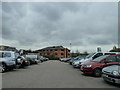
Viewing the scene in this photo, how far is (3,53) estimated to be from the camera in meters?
12.6

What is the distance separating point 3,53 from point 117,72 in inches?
395

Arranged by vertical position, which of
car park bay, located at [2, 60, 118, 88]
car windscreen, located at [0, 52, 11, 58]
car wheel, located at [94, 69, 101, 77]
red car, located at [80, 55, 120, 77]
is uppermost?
car windscreen, located at [0, 52, 11, 58]

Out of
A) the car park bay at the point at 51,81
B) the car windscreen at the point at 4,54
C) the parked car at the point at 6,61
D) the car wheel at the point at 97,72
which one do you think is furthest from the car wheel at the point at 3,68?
the car wheel at the point at 97,72

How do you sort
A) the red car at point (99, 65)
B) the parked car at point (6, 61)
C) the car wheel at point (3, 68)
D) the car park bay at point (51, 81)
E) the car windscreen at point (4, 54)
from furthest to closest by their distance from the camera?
the car windscreen at point (4, 54), the parked car at point (6, 61), the car wheel at point (3, 68), the red car at point (99, 65), the car park bay at point (51, 81)

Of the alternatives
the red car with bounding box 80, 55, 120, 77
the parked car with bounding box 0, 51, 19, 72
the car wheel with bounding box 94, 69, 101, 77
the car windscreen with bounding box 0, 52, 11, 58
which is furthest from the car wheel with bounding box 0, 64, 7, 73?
the car wheel with bounding box 94, 69, 101, 77

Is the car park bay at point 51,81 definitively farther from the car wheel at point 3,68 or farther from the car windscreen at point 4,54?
the car windscreen at point 4,54

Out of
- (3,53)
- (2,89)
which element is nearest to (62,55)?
(3,53)

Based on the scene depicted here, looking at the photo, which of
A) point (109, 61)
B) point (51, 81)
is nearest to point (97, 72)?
point (109, 61)

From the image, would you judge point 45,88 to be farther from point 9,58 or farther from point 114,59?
point 9,58

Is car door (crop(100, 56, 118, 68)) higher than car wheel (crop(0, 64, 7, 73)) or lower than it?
higher

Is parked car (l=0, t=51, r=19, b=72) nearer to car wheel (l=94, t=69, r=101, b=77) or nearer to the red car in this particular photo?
the red car

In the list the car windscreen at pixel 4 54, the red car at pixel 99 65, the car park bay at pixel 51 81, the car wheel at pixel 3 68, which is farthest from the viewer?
the car windscreen at pixel 4 54

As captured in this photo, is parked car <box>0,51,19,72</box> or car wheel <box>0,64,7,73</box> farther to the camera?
parked car <box>0,51,19,72</box>

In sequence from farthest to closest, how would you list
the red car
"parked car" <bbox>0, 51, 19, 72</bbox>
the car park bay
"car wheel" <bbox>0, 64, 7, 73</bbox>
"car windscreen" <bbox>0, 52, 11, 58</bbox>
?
1. "car windscreen" <bbox>0, 52, 11, 58</bbox>
2. "parked car" <bbox>0, 51, 19, 72</bbox>
3. "car wheel" <bbox>0, 64, 7, 73</bbox>
4. the red car
5. the car park bay
